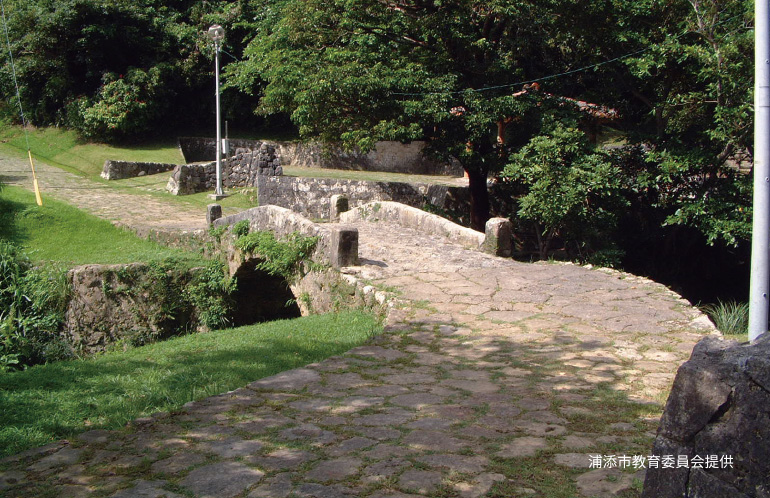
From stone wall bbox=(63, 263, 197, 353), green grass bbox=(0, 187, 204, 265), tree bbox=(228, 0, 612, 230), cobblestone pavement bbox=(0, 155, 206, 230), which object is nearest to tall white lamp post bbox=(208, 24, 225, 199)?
cobblestone pavement bbox=(0, 155, 206, 230)

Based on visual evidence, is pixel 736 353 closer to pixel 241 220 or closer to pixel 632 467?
pixel 632 467

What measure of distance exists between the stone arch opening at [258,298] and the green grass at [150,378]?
183 inches

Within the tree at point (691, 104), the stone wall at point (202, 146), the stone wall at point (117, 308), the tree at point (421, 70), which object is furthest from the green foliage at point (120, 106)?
the tree at point (691, 104)

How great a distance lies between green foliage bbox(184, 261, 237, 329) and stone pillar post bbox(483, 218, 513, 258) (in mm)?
4914

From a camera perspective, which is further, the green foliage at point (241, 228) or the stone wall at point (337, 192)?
the stone wall at point (337, 192)

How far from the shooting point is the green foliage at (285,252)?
9812 mm

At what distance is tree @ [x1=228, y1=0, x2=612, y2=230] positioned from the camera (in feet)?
48.1

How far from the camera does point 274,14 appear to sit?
20578 mm

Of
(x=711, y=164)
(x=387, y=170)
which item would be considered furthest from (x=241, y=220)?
(x=387, y=170)

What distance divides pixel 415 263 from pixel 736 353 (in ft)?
22.9

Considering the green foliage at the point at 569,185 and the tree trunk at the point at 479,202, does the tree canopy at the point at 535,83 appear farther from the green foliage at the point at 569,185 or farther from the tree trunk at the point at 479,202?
the green foliage at the point at 569,185

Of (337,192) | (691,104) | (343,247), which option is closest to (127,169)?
(337,192)

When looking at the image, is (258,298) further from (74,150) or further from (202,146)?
(202,146)

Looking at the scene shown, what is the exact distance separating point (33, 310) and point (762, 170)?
1115 centimetres
